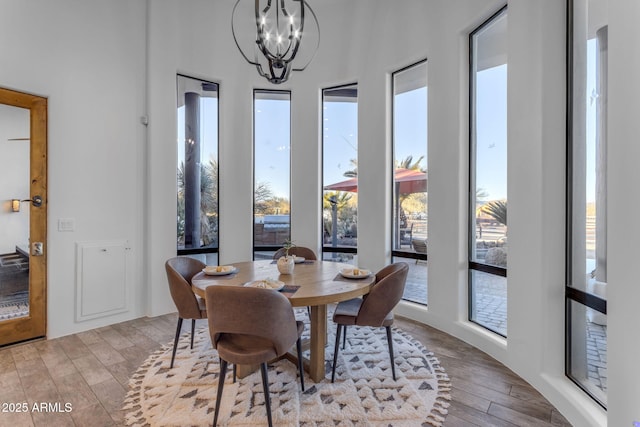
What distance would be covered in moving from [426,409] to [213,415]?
1.33 m

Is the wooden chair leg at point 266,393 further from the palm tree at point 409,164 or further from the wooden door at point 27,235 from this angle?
the palm tree at point 409,164

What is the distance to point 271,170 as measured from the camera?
4723 millimetres

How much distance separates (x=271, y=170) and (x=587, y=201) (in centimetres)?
358

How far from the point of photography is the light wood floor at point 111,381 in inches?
80.4

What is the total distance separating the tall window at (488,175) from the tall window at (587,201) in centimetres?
67

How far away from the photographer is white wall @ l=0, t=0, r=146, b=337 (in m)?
3.20

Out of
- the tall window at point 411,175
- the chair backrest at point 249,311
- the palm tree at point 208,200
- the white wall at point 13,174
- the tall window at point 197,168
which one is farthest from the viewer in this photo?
the palm tree at point 208,200

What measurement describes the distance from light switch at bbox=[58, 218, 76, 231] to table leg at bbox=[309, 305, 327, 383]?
276 centimetres

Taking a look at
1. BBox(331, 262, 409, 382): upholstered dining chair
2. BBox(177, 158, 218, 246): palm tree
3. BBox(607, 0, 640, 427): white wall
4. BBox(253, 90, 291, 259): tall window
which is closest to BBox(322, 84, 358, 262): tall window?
BBox(253, 90, 291, 259): tall window

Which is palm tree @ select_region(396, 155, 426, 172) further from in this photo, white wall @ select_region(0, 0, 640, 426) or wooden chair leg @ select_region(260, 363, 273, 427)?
wooden chair leg @ select_region(260, 363, 273, 427)

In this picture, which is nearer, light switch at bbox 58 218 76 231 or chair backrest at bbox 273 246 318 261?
light switch at bbox 58 218 76 231

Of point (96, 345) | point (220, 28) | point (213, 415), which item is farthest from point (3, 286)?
point (220, 28)

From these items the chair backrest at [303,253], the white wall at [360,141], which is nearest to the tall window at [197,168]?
the white wall at [360,141]

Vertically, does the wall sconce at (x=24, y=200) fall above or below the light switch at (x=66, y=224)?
above
